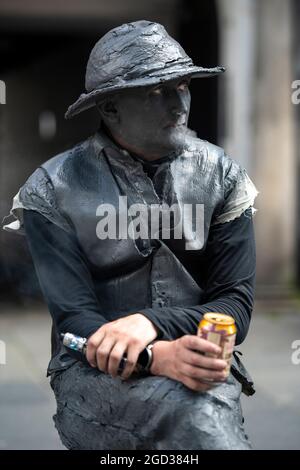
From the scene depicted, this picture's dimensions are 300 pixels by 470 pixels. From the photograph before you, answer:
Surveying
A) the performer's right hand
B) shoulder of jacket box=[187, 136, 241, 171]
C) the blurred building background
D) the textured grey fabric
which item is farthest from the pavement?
the performer's right hand

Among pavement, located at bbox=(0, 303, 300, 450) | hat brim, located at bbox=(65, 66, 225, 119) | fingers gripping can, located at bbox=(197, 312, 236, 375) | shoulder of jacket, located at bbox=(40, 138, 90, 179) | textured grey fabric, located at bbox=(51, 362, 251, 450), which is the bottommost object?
pavement, located at bbox=(0, 303, 300, 450)

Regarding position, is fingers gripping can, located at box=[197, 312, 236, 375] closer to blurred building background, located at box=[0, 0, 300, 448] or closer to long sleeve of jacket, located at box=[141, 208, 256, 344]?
long sleeve of jacket, located at box=[141, 208, 256, 344]

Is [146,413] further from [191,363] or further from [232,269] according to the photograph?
[232,269]

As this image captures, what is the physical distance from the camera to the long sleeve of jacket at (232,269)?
249cm

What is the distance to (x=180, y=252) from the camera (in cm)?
253

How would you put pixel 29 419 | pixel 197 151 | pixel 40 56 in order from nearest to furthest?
pixel 197 151 < pixel 29 419 < pixel 40 56

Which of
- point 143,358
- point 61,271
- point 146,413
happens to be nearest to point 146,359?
point 143,358

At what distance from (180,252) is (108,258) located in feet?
0.69

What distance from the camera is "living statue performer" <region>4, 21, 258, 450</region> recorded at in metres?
2.35

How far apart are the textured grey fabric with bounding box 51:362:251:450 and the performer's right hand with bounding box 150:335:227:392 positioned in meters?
0.03

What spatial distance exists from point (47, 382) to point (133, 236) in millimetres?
3694
